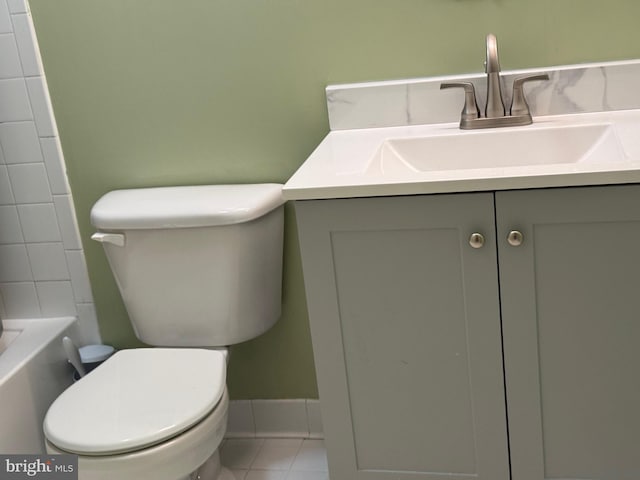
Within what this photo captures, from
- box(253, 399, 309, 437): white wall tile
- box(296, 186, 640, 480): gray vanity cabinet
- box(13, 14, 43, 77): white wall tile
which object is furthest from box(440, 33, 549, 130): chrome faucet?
box(13, 14, 43, 77): white wall tile

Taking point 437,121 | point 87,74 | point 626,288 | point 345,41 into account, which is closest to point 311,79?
point 345,41

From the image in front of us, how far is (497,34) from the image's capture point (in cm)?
180

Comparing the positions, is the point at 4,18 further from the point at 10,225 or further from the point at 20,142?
the point at 10,225

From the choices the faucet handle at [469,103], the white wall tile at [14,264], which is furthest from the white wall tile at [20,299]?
the faucet handle at [469,103]

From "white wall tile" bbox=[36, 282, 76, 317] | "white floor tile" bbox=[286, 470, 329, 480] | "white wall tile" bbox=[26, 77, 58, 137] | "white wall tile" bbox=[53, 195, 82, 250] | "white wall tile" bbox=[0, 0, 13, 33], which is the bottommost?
"white floor tile" bbox=[286, 470, 329, 480]

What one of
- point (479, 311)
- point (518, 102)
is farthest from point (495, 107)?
point (479, 311)

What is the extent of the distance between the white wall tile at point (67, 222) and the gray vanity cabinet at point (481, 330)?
905 millimetres

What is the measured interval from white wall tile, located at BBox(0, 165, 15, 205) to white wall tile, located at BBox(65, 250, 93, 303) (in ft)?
0.71

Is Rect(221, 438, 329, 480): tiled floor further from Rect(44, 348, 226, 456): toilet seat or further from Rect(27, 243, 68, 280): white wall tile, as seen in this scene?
Rect(27, 243, 68, 280): white wall tile

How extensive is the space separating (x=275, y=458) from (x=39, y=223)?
94 cm

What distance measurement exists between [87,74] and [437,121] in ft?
3.02

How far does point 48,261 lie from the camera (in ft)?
7.15

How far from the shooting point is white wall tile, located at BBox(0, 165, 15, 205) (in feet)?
6.94

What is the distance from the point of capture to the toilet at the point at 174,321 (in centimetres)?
159
